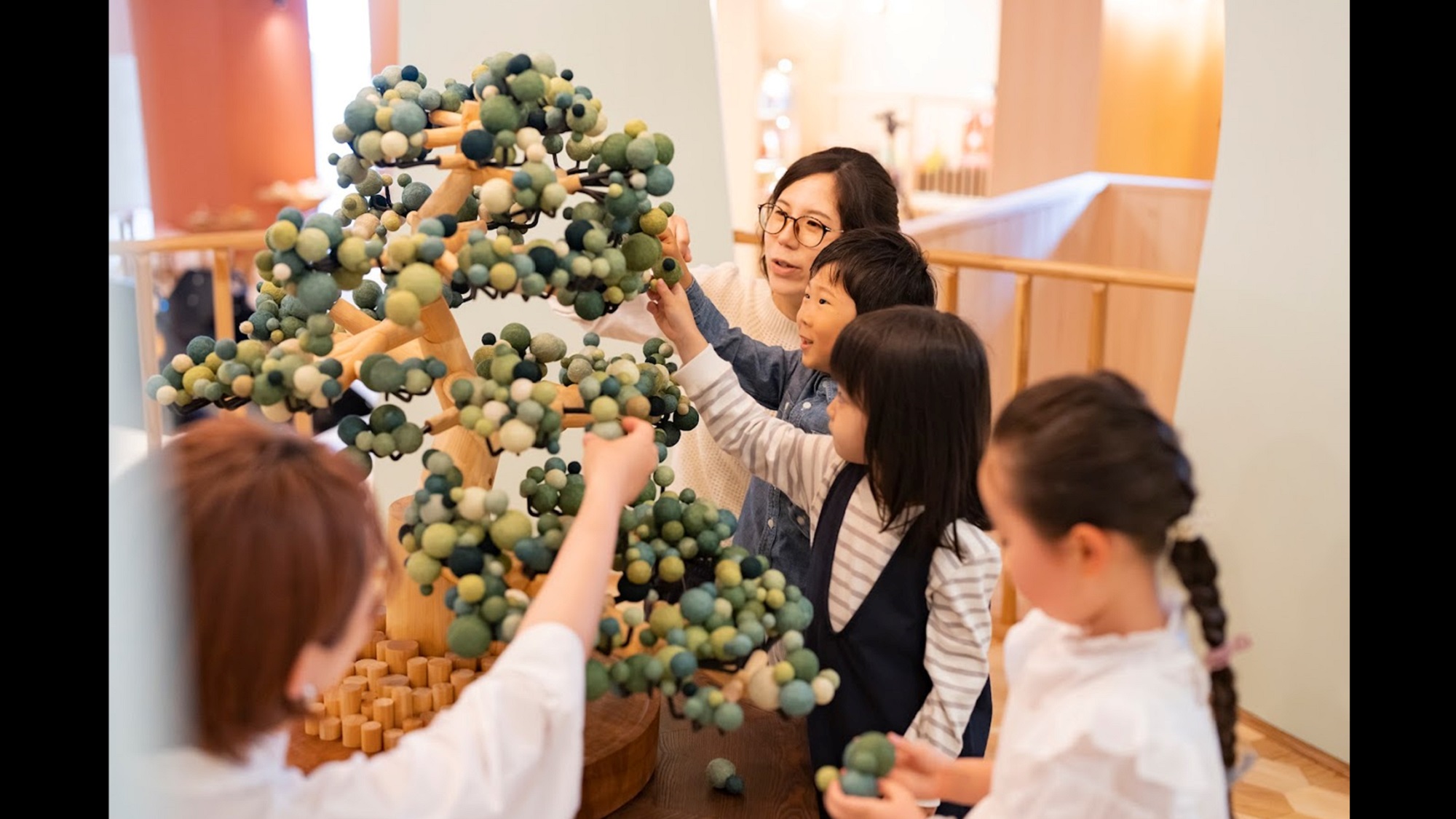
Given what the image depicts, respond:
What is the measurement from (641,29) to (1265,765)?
2.10 m

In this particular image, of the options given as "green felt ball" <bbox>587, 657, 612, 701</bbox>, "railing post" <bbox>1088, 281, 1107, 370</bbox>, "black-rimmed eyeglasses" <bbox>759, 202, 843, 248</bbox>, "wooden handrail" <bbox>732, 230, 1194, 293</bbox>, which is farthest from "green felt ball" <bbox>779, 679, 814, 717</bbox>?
"railing post" <bbox>1088, 281, 1107, 370</bbox>

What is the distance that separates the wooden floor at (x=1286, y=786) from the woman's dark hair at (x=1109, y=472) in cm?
150

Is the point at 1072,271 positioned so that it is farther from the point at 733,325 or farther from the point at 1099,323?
the point at 733,325

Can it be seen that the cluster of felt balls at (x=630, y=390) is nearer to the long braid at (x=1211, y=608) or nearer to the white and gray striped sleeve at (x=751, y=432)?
the white and gray striped sleeve at (x=751, y=432)

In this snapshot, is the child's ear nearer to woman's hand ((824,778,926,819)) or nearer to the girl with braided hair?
the girl with braided hair

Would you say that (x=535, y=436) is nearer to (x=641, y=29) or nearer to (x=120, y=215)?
(x=120, y=215)

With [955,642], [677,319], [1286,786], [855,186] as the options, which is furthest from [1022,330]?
[955,642]

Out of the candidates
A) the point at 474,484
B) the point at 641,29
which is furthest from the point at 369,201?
the point at 641,29

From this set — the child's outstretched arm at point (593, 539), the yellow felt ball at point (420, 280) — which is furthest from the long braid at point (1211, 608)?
the yellow felt ball at point (420, 280)

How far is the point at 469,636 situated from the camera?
3.51ft

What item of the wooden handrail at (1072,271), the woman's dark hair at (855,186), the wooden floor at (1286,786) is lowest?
the wooden floor at (1286,786)

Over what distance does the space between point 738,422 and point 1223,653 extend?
26.1 inches

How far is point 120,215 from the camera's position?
0.73m

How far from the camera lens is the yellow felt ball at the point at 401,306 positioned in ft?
3.64
